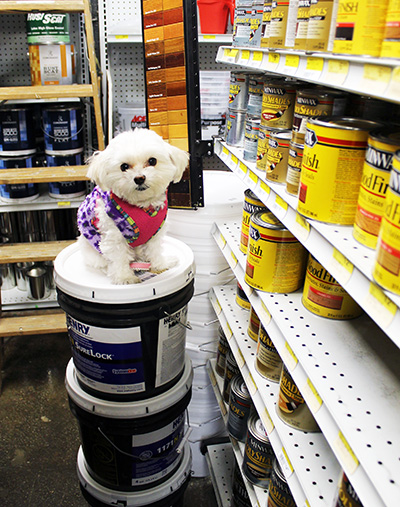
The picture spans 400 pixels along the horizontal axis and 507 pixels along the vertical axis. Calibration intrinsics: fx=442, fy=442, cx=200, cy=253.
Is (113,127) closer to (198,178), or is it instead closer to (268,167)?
(198,178)

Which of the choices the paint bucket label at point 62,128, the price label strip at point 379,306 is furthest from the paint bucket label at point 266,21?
the paint bucket label at point 62,128

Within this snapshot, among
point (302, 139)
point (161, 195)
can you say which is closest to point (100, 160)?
point (161, 195)

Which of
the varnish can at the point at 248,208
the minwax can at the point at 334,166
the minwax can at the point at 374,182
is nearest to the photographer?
the minwax can at the point at 374,182

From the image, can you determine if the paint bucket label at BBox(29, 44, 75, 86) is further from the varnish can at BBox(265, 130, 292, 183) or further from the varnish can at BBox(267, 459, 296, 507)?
the varnish can at BBox(267, 459, 296, 507)

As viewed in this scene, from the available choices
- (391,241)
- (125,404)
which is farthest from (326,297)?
(125,404)

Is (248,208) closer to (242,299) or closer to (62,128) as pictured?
(242,299)

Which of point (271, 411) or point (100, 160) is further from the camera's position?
point (100, 160)

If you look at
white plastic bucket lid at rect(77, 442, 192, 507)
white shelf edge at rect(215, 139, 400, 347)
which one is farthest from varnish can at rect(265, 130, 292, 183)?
white plastic bucket lid at rect(77, 442, 192, 507)

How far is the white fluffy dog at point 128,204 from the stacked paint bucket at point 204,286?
0.36m

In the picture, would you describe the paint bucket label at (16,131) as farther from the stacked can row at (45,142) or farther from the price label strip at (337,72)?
the price label strip at (337,72)

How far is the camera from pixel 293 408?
3.82 ft

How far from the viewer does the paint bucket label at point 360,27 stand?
72 centimetres

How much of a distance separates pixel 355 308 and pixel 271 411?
38 centimetres

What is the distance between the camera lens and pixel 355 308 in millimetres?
1174
